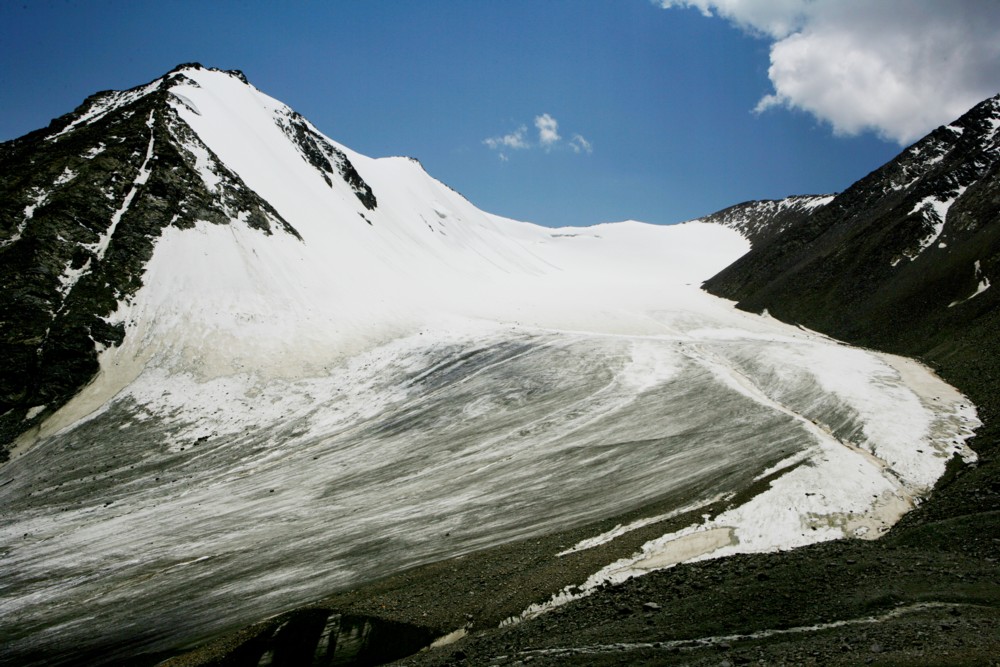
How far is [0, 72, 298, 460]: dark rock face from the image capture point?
38.8 meters

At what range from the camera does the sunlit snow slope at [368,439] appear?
2164 cm

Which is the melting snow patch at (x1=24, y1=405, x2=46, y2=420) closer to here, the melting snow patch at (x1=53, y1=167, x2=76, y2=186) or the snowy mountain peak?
the snowy mountain peak

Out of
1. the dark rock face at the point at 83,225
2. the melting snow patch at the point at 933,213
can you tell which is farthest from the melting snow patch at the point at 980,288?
the dark rock face at the point at 83,225

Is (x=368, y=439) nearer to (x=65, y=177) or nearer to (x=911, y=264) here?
(x=65, y=177)

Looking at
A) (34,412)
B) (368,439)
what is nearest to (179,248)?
(34,412)

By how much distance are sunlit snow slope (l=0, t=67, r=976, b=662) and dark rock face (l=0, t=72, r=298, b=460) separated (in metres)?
1.26

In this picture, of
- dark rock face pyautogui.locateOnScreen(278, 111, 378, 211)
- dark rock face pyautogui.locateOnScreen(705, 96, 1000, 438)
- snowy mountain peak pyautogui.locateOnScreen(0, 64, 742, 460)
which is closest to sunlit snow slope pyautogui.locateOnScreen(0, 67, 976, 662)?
snowy mountain peak pyautogui.locateOnScreen(0, 64, 742, 460)

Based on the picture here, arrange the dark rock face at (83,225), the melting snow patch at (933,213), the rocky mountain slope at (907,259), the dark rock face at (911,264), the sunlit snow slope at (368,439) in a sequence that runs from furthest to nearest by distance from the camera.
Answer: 1. the melting snow patch at (933,213)
2. the rocky mountain slope at (907,259)
3. the dark rock face at (911,264)
4. the dark rock face at (83,225)
5. the sunlit snow slope at (368,439)

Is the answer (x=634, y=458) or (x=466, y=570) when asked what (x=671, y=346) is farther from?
(x=466, y=570)

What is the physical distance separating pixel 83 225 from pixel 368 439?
32969 millimetres

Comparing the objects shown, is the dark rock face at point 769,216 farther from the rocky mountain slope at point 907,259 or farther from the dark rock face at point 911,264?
the dark rock face at point 911,264

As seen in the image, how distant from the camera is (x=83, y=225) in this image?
47.3 metres

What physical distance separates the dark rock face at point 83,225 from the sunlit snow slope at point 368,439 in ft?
4.15

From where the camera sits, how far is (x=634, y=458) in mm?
28750
